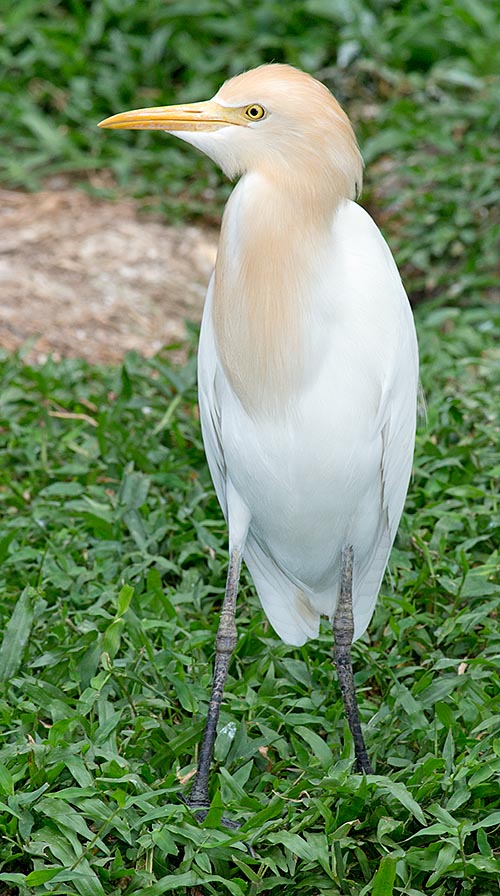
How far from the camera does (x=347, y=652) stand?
268 centimetres

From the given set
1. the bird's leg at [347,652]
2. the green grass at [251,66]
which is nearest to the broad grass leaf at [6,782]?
the bird's leg at [347,652]

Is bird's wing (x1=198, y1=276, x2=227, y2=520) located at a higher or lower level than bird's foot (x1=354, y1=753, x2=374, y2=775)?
higher

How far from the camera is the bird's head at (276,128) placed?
7.29ft

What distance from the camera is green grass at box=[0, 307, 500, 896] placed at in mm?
2340

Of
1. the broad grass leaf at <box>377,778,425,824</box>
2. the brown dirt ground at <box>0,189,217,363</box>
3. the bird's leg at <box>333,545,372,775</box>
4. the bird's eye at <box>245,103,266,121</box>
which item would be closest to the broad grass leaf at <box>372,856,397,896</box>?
the broad grass leaf at <box>377,778,425,824</box>

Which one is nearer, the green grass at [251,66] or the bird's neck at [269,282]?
the bird's neck at [269,282]

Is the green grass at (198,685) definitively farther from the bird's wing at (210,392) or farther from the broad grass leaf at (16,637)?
the bird's wing at (210,392)

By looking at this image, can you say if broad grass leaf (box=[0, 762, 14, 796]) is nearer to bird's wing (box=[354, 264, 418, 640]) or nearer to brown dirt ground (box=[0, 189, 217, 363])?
bird's wing (box=[354, 264, 418, 640])

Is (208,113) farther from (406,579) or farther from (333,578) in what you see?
(406,579)

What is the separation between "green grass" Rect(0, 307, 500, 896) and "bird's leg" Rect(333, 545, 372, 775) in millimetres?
34

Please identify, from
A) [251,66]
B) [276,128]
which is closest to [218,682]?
[276,128]

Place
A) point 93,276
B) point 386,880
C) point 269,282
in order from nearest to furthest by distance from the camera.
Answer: point 386,880 → point 269,282 → point 93,276

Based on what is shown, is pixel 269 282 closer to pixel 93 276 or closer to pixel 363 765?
pixel 363 765

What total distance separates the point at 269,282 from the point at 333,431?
35 cm
